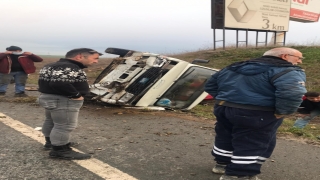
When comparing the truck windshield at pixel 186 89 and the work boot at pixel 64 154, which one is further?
the truck windshield at pixel 186 89

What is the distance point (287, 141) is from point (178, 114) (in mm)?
2777

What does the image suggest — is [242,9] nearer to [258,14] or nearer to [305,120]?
[258,14]

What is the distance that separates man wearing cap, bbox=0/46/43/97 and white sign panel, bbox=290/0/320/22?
1930cm

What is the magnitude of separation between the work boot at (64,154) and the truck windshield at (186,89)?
391 centimetres

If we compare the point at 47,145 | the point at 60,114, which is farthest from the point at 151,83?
the point at 60,114

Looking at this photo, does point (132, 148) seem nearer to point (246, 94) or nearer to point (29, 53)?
point (246, 94)

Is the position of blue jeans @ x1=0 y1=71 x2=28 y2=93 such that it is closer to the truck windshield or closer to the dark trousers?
the truck windshield

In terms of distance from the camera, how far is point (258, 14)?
794 inches

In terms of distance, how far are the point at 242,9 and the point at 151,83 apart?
13696 mm

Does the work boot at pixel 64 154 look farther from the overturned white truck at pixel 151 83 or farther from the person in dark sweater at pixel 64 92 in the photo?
the overturned white truck at pixel 151 83

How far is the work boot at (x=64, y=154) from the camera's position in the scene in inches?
148

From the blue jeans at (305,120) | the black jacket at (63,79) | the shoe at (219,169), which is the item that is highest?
the black jacket at (63,79)

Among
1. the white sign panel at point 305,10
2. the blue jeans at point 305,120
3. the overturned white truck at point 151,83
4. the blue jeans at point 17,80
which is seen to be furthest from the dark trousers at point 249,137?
the white sign panel at point 305,10

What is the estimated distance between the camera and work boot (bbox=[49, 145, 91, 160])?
3.76m
